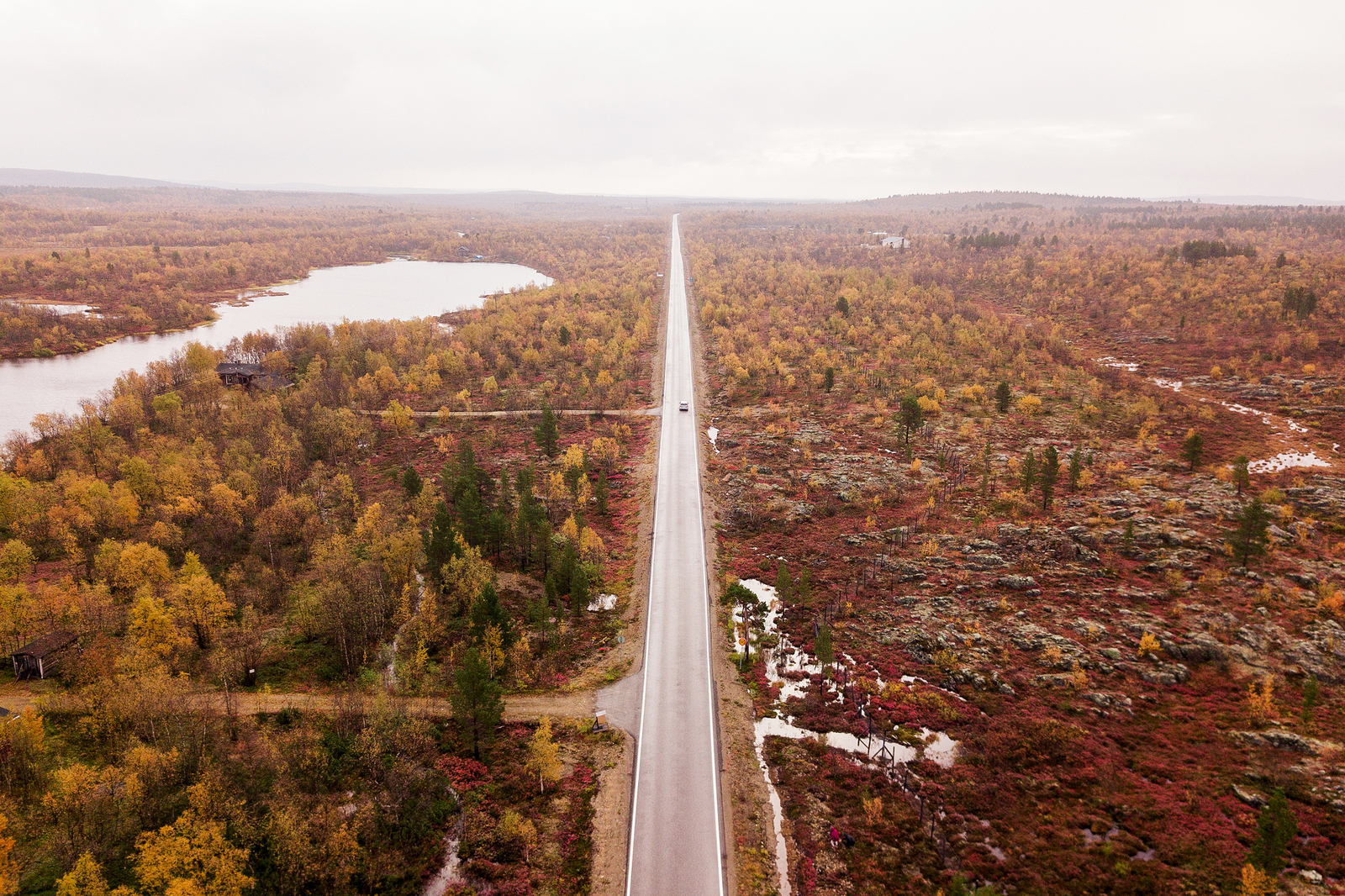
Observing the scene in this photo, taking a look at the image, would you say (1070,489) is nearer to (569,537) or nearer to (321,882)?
(569,537)

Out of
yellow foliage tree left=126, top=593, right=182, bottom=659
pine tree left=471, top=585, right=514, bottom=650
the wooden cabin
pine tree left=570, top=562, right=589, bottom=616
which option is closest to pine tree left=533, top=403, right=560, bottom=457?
pine tree left=570, top=562, right=589, bottom=616

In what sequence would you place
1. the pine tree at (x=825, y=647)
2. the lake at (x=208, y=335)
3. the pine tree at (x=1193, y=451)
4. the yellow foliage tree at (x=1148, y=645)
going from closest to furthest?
1. the pine tree at (x=825, y=647)
2. the yellow foliage tree at (x=1148, y=645)
3. the pine tree at (x=1193, y=451)
4. the lake at (x=208, y=335)

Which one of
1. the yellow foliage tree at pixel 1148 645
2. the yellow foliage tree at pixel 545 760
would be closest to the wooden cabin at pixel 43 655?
the yellow foliage tree at pixel 545 760

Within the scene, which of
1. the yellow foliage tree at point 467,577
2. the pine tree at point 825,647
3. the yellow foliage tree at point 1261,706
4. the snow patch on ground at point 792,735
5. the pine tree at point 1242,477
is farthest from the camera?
the pine tree at point 1242,477

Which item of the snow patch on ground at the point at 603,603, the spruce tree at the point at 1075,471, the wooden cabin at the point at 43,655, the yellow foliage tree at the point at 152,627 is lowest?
the snow patch on ground at the point at 603,603

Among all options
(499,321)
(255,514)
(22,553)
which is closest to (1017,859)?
(255,514)

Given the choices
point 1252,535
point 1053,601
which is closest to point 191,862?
point 1053,601

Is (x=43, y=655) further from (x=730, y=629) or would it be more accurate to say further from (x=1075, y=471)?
(x=1075, y=471)

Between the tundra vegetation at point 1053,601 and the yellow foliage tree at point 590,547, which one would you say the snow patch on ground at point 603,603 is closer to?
the yellow foliage tree at point 590,547
